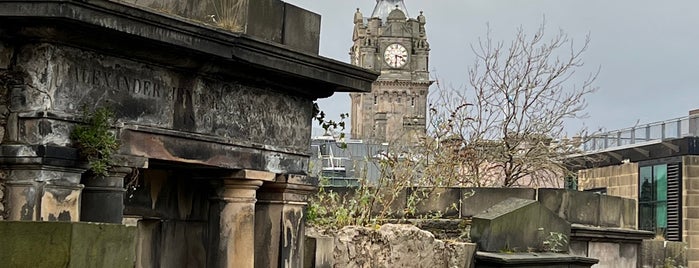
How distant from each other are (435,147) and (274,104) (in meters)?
7.53

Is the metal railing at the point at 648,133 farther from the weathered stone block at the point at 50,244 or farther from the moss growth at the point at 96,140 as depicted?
the weathered stone block at the point at 50,244

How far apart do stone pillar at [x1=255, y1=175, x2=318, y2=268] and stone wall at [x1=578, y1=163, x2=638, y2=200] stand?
2320cm

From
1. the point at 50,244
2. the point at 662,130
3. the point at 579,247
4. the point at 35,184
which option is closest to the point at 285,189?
the point at 35,184

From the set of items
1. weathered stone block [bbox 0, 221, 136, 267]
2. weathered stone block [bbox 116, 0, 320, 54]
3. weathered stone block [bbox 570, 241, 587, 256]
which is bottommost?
weathered stone block [bbox 570, 241, 587, 256]

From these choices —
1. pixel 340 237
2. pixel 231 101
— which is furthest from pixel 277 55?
pixel 340 237

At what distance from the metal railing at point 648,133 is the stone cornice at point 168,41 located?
2240cm

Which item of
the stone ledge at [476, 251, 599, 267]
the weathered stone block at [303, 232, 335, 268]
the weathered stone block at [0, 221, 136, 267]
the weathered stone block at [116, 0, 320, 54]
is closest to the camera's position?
the weathered stone block at [0, 221, 136, 267]

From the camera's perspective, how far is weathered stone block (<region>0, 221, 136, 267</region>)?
432 centimetres

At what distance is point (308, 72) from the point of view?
7.98 metres

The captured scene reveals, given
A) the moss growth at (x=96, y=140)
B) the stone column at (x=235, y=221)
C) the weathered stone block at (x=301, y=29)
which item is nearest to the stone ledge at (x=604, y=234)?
the weathered stone block at (x=301, y=29)

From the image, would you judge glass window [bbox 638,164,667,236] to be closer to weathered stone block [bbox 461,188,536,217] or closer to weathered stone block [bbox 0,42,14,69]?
weathered stone block [bbox 461,188,536,217]

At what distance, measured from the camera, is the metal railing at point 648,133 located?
3111 centimetres

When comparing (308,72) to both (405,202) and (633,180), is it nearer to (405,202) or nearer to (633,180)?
(405,202)

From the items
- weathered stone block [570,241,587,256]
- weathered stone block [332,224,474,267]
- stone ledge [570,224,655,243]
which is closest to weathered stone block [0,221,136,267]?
weathered stone block [332,224,474,267]
